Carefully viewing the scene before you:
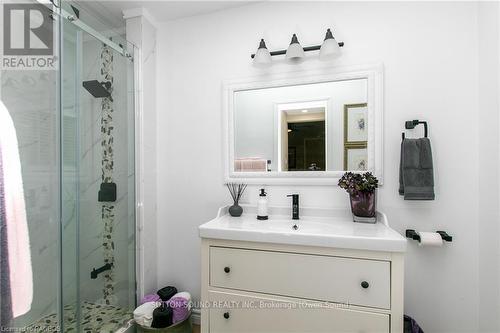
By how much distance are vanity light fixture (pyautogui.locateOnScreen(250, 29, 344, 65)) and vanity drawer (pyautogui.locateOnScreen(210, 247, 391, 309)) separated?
3.91ft

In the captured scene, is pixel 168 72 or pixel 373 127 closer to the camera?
pixel 373 127

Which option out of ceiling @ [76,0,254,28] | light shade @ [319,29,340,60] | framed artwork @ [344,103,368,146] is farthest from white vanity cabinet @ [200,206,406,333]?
ceiling @ [76,0,254,28]

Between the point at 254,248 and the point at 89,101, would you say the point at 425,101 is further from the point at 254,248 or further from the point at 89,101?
the point at 89,101

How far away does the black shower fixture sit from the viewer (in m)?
1.60

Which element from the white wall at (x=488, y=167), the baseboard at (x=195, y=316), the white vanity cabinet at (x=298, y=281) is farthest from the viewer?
the baseboard at (x=195, y=316)

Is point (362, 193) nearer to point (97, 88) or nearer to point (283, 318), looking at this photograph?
point (283, 318)

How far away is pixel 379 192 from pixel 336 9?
120 cm

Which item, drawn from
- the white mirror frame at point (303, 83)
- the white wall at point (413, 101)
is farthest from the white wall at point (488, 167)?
the white mirror frame at point (303, 83)

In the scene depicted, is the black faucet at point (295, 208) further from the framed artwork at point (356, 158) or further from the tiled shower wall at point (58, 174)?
the tiled shower wall at point (58, 174)

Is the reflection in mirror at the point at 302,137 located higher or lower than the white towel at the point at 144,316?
higher

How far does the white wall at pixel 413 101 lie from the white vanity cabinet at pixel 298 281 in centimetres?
42

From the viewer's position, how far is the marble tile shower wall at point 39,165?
54.2 inches

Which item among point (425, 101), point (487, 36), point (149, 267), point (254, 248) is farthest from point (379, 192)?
point (149, 267)

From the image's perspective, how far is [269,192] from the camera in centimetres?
178
